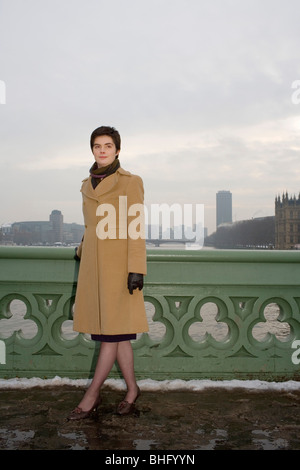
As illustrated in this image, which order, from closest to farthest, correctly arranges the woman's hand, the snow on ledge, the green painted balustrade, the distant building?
1. the woman's hand
2. the snow on ledge
3. the green painted balustrade
4. the distant building

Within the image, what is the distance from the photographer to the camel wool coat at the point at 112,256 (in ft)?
9.12

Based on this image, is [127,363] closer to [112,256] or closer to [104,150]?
[112,256]

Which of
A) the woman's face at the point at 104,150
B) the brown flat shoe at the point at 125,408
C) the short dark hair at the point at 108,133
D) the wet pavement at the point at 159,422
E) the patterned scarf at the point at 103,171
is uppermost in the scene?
the short dark hair at the point at 108,133

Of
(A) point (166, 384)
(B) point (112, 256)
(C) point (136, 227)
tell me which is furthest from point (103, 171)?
(A) point (166, 384)

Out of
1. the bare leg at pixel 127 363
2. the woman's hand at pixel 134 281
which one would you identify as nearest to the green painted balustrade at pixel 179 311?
the bare leg at pixel 127 363

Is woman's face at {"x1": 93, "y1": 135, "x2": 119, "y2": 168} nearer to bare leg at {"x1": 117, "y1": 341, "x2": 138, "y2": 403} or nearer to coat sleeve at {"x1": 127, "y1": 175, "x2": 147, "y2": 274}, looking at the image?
coat sleeve at {"x1": 127, "y1": 175, "x2": 147, "y2": 274}

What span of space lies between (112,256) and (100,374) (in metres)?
0.76

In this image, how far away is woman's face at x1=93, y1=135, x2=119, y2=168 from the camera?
2838 mm

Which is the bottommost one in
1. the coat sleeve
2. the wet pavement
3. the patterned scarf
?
the wet pavement

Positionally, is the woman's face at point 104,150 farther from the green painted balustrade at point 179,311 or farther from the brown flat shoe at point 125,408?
the brown flat shoe at point 125,408

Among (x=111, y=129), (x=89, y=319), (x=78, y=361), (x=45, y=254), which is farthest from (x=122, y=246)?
(x=78, y=361)

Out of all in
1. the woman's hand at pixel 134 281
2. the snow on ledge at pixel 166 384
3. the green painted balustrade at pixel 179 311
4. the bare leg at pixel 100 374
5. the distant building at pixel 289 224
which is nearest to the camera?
the woman's hand at pixel 134 281

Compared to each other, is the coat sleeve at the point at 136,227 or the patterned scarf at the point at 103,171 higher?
the patterned scarf at the point at 103,171

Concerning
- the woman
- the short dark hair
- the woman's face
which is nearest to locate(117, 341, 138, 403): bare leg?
the woman
